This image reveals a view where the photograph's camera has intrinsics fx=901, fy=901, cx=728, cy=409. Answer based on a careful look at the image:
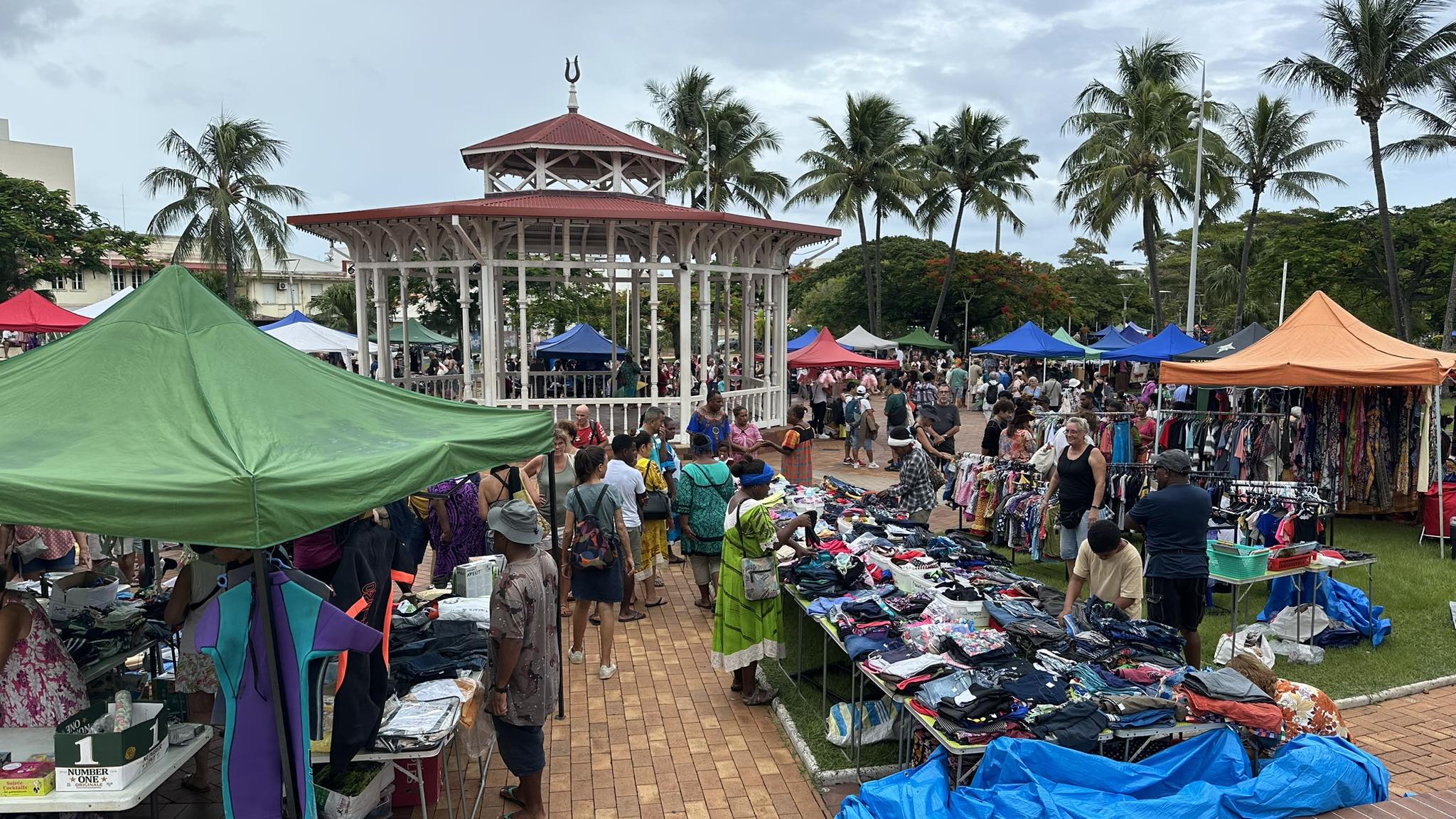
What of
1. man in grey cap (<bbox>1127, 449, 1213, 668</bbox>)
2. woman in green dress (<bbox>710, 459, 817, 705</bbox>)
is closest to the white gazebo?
woman in green dress (<bbox>710, 459, 817, 705</bbox>)

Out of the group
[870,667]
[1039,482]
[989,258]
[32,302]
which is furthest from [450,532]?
[989,258]

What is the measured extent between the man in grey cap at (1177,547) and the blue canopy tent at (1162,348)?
15.5m

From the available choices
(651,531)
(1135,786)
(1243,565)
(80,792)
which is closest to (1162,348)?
(1243,565)

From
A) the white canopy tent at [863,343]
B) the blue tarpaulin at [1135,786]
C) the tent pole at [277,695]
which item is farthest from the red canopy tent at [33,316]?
the white canopy tent at [863,343]

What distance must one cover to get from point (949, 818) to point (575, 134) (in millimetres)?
13716

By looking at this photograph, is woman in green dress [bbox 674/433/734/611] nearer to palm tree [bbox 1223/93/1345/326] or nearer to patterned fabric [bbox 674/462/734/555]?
patterned fabric [bbox 674/462/734/555]

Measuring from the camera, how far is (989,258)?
47.2 metres

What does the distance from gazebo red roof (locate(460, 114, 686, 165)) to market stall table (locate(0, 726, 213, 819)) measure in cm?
1229

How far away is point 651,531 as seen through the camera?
9.13 m

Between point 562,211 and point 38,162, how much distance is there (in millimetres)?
58943

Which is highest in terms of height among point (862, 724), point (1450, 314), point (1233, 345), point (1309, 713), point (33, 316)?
point (1450, 314)

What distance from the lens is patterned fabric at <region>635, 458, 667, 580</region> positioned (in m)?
8.95

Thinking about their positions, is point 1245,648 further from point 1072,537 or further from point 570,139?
point 570,139

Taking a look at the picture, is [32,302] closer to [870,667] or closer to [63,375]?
[63,375]
